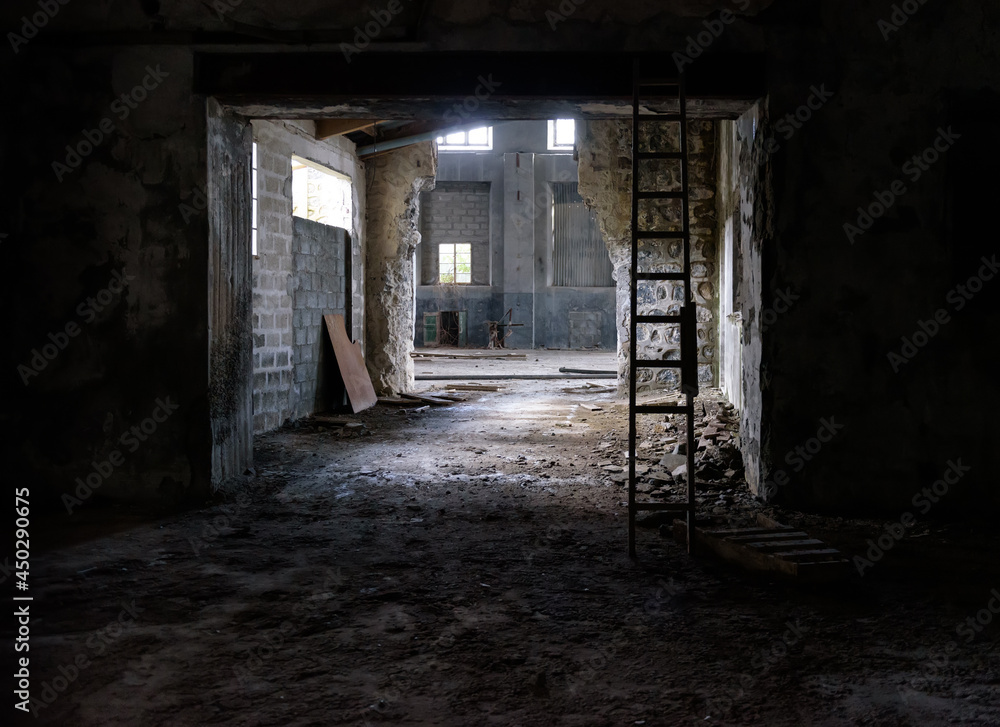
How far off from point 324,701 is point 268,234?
6.20 meters

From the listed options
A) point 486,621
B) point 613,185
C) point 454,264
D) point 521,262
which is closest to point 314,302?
point 613,185

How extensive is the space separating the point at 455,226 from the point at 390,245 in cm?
1472

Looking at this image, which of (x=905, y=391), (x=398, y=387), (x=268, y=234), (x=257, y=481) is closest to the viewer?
(x=905, y=391)

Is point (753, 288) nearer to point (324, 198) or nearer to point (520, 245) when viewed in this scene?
point (324, 198)

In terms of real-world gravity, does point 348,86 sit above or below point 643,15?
below

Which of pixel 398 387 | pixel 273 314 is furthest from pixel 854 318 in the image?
pixel 398 387

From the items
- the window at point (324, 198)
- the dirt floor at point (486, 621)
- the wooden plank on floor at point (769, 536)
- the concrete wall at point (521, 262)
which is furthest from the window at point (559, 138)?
the wooden plank on floor at point (769, 536)

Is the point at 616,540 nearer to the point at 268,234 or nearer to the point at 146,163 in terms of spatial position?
the point at 146,163

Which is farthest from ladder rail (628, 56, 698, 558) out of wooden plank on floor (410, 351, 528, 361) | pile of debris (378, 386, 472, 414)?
wooden plank on floor (410, 351, 528, 361)

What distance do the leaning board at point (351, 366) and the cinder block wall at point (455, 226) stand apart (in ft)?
50.1

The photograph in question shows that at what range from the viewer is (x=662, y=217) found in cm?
1011

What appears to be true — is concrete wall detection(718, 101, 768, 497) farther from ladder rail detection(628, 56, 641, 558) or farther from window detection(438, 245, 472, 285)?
window detection(438, 245, 472, 285)

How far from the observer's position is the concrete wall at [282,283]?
779 cm

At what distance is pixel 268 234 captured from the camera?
7.92 m
